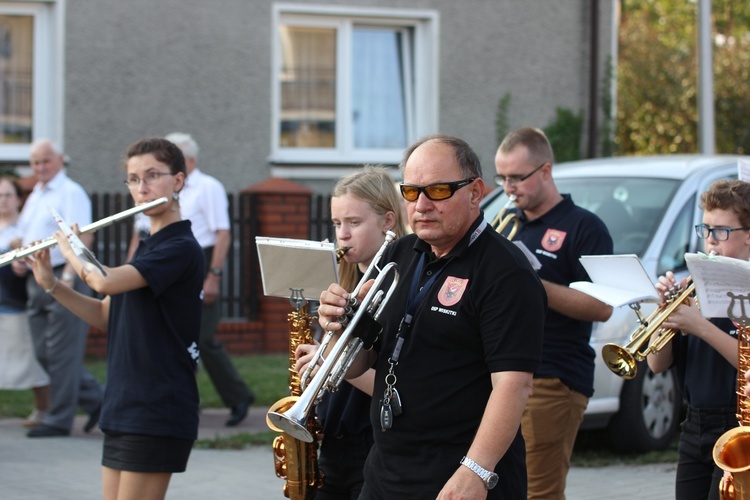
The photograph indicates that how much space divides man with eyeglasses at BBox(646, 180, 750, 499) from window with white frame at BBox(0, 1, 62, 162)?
31.9 feet

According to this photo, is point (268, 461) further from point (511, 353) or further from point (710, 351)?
point (511, 353)

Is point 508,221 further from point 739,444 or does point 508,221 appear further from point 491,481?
point 491,481

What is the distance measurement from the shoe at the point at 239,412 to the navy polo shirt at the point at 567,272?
404 centimetres

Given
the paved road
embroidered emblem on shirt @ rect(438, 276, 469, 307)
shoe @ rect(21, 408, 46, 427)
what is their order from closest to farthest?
embroidered emblem on shirt @ rect(438, 276, 469, 307), the paved road, shoe @ rect(21, 408, 46, 427)

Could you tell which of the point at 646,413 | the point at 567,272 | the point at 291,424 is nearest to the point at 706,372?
the point at 567,272

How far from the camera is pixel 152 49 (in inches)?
508

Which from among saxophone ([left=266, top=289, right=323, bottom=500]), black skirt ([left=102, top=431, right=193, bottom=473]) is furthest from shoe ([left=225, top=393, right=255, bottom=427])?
saxophone ([left=266, top=289, right=323, bottom=500])

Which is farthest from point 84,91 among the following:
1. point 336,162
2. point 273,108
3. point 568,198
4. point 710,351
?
point 710,351

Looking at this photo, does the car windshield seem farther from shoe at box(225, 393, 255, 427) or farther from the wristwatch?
the wristwatch

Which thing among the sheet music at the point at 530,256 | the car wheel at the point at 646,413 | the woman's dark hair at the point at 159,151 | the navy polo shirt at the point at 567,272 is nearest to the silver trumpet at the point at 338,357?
the sheet music at the point at 530,256

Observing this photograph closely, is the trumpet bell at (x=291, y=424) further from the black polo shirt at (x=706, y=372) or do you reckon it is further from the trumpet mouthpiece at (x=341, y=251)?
the black polo shirt at (x=706, y=372)

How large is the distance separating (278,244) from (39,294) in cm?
501

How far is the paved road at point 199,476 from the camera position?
22.1 feet

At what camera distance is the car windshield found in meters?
7.90
